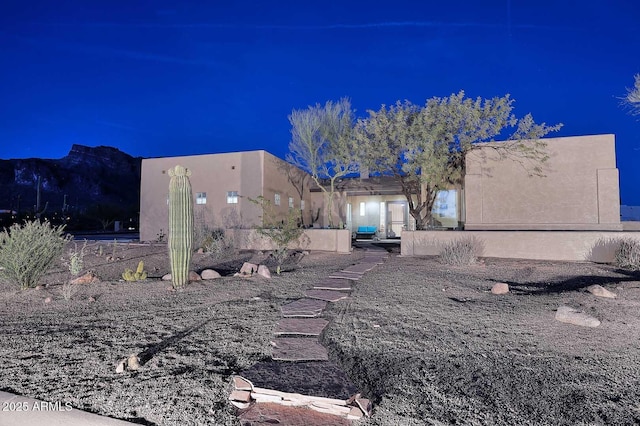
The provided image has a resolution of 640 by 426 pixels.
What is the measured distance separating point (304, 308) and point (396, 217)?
17.1 metres

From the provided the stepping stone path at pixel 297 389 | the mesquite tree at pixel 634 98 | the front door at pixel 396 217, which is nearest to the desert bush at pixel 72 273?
the stepping stone path at pixel 297 389

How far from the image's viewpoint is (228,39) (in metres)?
35.1

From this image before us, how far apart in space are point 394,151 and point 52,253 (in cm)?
1049

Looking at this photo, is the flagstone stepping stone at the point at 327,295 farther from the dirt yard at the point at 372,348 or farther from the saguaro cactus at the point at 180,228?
the saguaro cactus at the point at 180,228

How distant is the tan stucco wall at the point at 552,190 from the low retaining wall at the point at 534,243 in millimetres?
2450

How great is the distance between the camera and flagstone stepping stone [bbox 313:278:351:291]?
6.77 m

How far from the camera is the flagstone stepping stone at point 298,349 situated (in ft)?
11.5

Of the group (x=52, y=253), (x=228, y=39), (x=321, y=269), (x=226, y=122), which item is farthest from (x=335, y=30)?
(x=226, y=122)

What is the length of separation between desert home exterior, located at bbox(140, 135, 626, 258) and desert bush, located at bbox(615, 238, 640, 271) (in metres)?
0.50

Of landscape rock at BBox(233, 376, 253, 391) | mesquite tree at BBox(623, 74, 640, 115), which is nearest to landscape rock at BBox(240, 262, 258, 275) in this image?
landscape rock at BBox(233, 376, 253, 391)

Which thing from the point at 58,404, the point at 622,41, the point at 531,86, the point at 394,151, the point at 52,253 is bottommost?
the point at 58,404

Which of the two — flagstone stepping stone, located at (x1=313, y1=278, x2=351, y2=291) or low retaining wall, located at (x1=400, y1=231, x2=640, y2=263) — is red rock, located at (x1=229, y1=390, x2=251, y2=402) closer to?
flagstone stepping stone, located at (x1=313, y1=278, x2=351, y2=291)

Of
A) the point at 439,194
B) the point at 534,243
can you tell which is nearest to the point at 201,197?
the point at 439,194

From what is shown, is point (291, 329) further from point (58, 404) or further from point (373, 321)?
point (58, 404)
